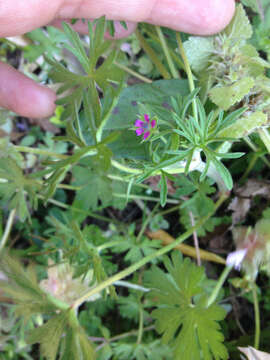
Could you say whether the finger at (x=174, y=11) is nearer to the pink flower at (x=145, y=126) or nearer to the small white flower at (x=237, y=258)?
the pink flower at (x=145, y=126)

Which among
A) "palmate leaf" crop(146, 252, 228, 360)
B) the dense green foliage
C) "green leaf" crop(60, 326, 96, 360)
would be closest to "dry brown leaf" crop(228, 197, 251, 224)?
the dense green foliage

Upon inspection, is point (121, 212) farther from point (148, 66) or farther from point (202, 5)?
point (202, 5)

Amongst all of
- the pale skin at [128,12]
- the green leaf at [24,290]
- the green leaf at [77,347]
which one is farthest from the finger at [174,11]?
the green leaf at [77,347]

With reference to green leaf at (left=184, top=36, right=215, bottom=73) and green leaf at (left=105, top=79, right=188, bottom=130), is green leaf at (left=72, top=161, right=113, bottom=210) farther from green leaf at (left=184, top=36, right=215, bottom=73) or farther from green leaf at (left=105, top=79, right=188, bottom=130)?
green leaf at (left=184, top=36, right=215, bottom=73)

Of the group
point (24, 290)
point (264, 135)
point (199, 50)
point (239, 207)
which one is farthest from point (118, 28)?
point (24, 290)

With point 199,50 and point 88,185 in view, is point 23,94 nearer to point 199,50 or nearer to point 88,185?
point 88,185
